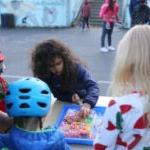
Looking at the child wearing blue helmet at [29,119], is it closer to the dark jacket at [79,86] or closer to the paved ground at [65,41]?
the dark jacket at [79,86]

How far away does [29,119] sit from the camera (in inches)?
91.7

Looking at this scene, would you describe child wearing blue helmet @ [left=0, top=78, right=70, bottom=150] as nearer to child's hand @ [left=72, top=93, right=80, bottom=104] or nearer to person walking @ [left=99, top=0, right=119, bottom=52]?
child's hand @ [left=72, top=93, right=80, bottom=104]

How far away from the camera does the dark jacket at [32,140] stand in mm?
2221

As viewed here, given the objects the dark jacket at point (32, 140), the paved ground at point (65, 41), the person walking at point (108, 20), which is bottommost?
the paved ground at point (65, 41)

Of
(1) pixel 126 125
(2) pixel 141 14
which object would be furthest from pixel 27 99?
(2) pixel 141 14

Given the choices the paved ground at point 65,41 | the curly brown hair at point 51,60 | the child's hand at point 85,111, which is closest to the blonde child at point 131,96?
the child's hand at point 85,111

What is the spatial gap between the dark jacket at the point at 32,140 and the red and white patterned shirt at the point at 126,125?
0.25 m

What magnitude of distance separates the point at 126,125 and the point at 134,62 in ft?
1.08

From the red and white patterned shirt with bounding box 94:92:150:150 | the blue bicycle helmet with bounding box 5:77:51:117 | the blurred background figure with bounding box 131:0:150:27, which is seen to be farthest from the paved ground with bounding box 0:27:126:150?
the red and white patterned shirt with bounding box 94:92:150:150

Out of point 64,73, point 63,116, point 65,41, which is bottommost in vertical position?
point 65,41

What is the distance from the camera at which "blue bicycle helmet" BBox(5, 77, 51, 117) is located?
2.32m

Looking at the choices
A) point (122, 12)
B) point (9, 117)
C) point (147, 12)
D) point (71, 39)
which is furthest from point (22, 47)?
point (9, 117)

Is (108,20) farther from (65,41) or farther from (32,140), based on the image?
(32,140)

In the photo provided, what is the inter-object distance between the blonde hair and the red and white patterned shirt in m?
0.05
